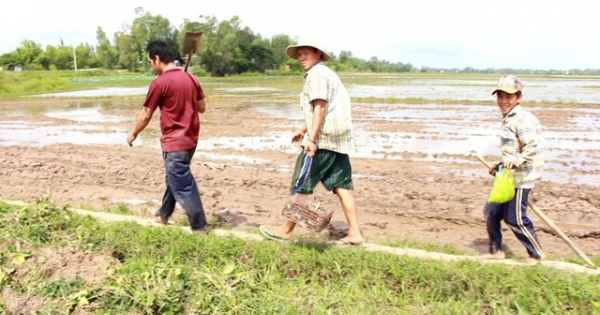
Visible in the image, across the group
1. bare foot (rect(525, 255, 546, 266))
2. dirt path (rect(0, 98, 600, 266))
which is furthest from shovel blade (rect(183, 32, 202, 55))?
bare foot (rect(525, 255, 546, 266))

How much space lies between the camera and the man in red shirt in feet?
12.7

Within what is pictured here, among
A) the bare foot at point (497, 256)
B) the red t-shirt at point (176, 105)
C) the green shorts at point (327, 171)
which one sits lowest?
the bare foot at point (497, 256)

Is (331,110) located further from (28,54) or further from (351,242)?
(28,54)

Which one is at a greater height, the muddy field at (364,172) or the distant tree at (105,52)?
the distant tree at (105,52)

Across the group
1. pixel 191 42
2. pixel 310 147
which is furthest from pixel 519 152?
pixel 191 42

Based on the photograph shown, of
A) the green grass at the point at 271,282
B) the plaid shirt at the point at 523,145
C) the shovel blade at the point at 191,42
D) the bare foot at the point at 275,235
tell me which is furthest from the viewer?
the shovel blade at the point at 191,42

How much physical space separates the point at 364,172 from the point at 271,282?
369cm

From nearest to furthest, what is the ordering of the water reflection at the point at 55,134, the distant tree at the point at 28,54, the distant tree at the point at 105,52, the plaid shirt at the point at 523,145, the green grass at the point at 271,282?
the green grass at the point at 271,282 → the plaid shirt at the point at 523,145 → the water reflection at the point at 55,134 → the distant tree at the point at 28,54 → the distant tree at the point at 105,52

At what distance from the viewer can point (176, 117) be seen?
3.94 metres

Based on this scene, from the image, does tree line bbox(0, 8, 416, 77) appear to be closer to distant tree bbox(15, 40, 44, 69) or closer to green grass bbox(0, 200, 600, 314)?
distant tree bbox(15, 40, 44, 69)

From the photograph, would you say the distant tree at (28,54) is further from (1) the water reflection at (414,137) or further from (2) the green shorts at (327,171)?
(2) the green shorts at (327,171)

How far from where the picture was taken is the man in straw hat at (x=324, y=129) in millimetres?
3469

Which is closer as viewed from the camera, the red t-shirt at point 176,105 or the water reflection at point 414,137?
the red t-shirt at point 176,105

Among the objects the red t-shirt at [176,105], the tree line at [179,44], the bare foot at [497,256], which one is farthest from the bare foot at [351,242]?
the tree line at [179,44]
